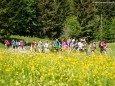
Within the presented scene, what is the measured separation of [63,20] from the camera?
9819 centimetres

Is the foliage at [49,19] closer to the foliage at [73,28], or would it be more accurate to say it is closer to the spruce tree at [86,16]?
the foliage at [73,28]

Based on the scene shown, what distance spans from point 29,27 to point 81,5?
12305 mm

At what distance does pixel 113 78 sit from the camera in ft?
30.5

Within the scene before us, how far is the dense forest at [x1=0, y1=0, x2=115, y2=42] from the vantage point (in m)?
85.2

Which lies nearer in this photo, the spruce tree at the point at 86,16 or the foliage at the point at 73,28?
the spruce tree at the point at 86,16

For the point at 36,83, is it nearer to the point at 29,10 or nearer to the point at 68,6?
the point at 29,10

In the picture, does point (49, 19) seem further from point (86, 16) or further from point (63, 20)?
point (86, 16)

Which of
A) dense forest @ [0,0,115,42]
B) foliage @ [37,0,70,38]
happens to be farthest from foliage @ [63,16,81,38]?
foliage @ [37,0,70,38]

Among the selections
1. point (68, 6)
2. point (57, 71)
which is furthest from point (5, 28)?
point (57, 71)

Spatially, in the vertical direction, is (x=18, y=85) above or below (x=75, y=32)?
above

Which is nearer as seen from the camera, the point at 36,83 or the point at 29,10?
the point at 36,83

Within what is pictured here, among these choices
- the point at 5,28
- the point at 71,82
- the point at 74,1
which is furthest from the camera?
the point at 74,1

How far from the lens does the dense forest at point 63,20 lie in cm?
8519

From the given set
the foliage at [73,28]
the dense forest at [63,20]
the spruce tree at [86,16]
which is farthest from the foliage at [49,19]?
the spruce tree at [86,16]
